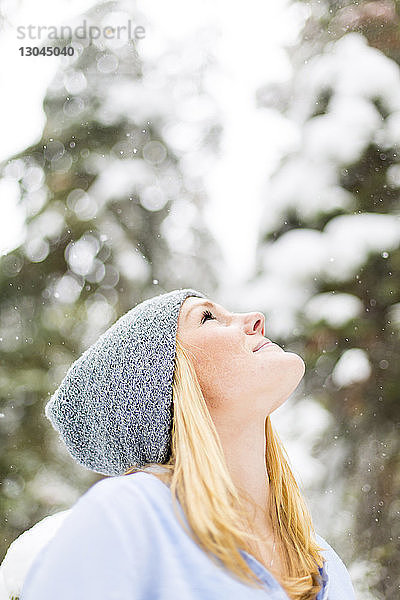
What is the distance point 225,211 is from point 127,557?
4.82 feet

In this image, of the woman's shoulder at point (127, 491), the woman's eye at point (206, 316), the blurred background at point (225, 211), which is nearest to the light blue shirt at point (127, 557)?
the woman's shoulder at point (127, 491)

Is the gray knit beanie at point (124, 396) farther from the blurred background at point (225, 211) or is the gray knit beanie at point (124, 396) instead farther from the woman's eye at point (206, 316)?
the blurred background at point (225, 211)

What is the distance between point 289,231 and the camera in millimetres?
1898

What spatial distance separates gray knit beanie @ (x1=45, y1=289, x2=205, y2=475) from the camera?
87 cm

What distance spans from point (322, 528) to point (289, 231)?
0.88 m

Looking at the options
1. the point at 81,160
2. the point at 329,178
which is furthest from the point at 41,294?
the point at 329,178

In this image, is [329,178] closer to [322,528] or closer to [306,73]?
[306,73]

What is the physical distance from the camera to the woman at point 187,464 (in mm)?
722

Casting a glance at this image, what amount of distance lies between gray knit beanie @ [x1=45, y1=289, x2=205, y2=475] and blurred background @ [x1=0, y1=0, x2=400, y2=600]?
38.0 inches

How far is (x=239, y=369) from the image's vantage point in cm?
89

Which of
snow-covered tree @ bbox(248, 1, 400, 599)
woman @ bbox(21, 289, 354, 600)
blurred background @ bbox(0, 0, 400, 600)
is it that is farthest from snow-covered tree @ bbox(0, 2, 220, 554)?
woman @ bbox(21, 289, 354, 600)

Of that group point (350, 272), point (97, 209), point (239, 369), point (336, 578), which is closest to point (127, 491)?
point (239, 369)

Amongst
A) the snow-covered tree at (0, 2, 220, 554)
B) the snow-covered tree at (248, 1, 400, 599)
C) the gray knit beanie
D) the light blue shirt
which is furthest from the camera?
the snow-covered tree at (0, 2, 220, 554)

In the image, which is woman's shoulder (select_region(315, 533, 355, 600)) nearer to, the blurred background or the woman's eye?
the woman's eye
